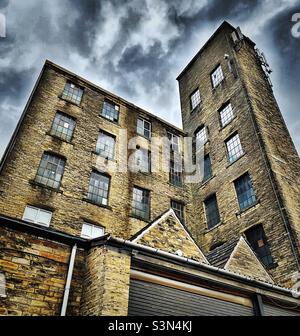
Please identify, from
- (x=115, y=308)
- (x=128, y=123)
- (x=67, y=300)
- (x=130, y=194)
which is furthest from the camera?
(x=128, y=123)

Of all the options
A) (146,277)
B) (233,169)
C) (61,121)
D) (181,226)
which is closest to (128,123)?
(61,121)

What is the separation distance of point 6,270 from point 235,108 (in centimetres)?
1520

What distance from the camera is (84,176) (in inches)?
558

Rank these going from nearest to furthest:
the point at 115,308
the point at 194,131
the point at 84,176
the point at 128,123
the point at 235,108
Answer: the point at 115,308 → the point at 84,176 → the point at 235,108 → the point at 128,123 → the point at 194,131

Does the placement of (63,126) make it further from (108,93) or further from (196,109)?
(196,109)

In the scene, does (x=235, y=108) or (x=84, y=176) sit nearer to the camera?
(x=84, y=176)

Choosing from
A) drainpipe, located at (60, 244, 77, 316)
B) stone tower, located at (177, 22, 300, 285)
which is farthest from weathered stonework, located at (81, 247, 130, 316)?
stone tower, located at (177, 22, 300, 285)

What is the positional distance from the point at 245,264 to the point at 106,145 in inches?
385

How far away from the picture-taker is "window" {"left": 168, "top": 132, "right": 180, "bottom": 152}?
2006 centimetres

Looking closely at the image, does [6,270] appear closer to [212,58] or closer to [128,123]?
[128,123]

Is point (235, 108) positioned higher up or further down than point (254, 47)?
further down

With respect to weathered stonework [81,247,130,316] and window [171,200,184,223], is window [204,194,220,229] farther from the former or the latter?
weathered stonework [81,247,130,316]

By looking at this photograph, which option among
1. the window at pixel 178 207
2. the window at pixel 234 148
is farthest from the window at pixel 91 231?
the window at pixel 234 148

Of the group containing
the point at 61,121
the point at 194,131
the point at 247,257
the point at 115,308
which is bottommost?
the point at 115,308
